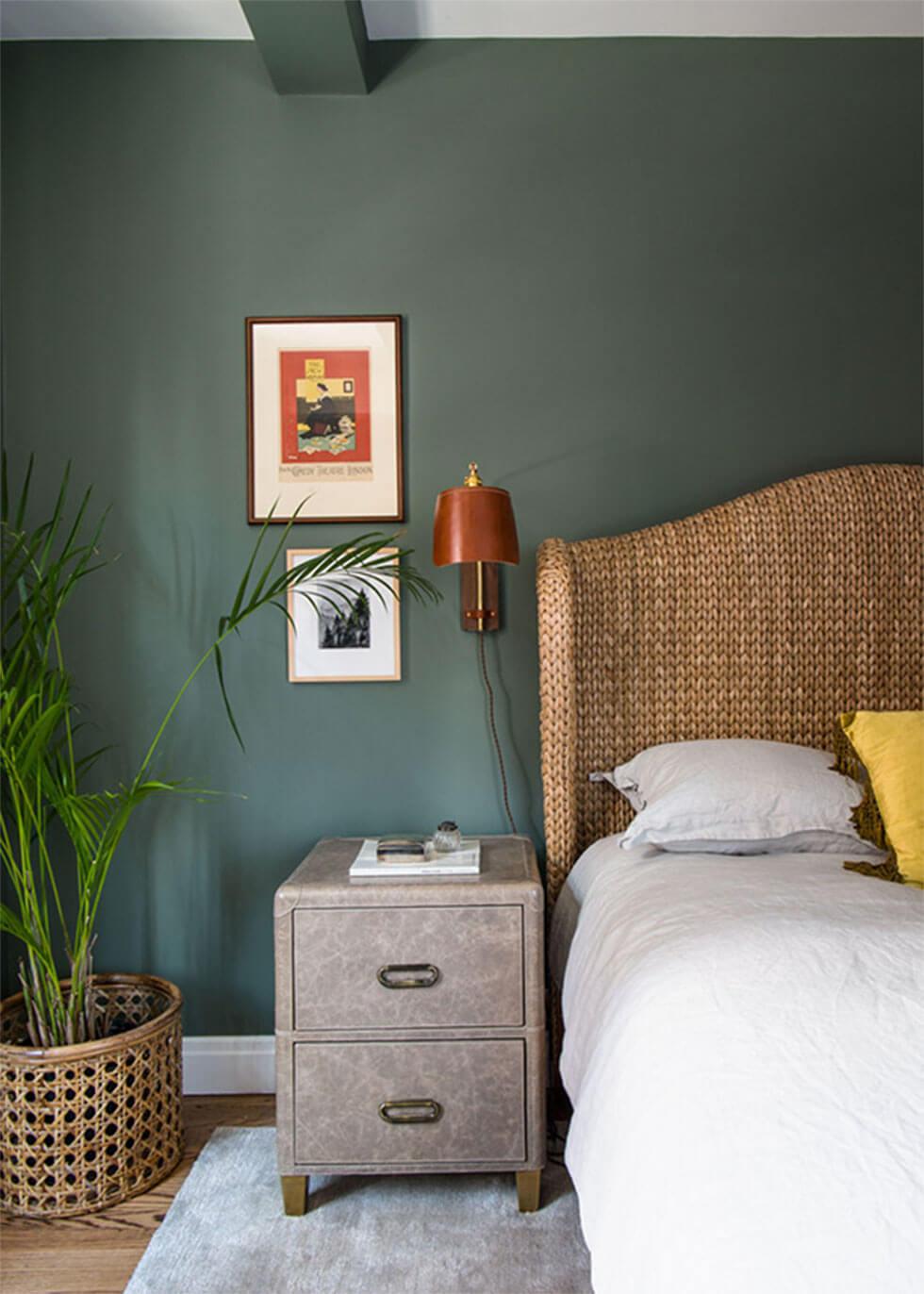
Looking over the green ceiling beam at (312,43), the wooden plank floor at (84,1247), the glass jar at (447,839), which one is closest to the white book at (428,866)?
the glass jar at (447,839)

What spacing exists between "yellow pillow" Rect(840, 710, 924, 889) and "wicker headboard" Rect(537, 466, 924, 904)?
11.1 inches

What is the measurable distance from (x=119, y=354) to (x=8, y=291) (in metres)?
0.33

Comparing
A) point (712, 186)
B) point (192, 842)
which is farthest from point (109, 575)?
point (712, 186)

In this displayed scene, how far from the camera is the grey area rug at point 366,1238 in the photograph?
1630 mm

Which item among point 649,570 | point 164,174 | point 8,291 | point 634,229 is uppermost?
point 164,174

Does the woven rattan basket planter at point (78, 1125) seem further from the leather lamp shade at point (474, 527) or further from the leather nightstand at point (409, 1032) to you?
the leather lamp shade at point (474, 527)

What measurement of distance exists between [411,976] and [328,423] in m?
1.39

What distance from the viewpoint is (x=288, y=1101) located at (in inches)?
71.7

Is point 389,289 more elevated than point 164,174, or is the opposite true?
point 164,174

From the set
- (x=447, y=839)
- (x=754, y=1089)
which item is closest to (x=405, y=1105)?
(x=447, y=839)

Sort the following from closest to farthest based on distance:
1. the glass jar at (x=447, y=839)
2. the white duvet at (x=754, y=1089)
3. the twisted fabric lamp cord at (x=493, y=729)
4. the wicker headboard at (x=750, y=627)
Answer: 1. the white duvet at (x=754, y=1089)
2. the glass jar at (x=447, y=839)
3. the wicker headboard at (x=750, y=627)
4. the twisted fabric lamp cord at (x=493, y=729)

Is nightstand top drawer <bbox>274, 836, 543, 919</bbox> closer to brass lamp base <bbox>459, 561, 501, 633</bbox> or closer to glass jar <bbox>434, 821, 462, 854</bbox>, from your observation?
glass jar <bbox>434, 821, 462, 854</bbox>

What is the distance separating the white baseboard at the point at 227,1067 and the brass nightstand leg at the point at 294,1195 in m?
0.57

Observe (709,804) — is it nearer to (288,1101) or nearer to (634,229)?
(288,1101)
